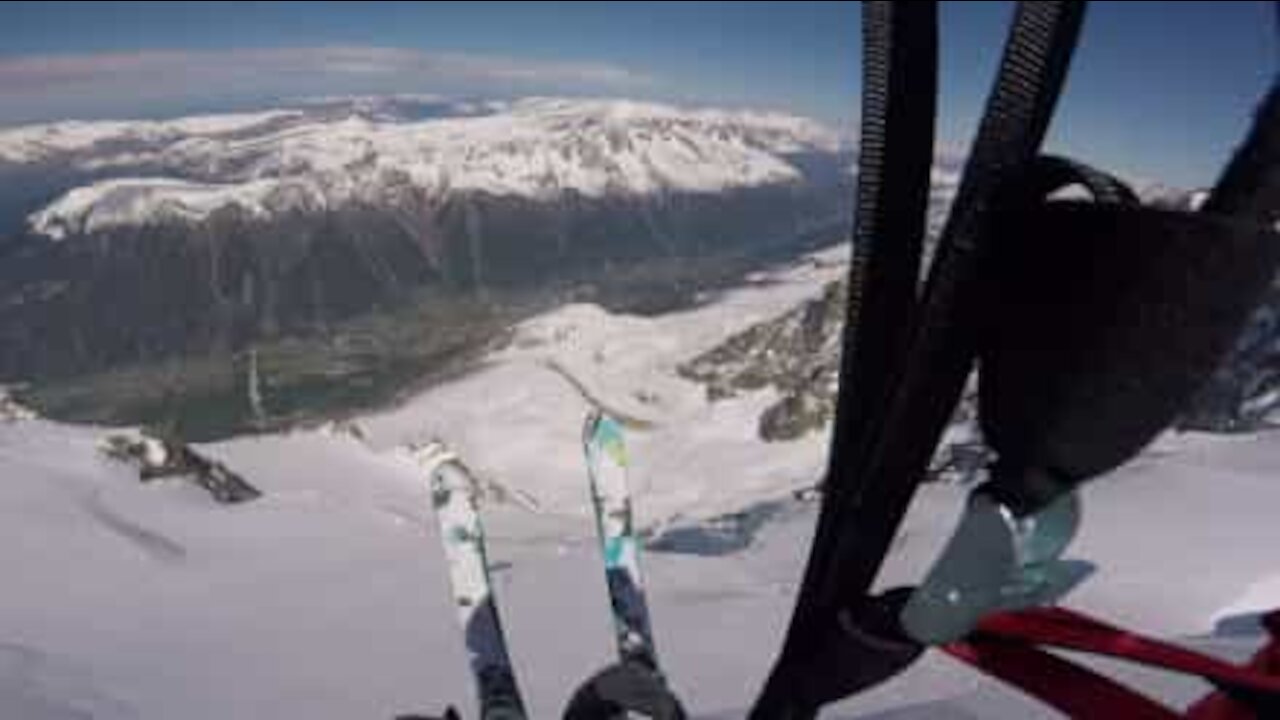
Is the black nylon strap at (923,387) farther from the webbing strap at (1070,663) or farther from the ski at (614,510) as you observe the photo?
the ski at (614,510)

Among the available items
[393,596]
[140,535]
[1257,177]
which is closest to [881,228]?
[1257,177]

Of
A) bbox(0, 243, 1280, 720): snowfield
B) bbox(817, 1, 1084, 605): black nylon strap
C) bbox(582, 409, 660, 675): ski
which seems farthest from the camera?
bbox(0, 243, 1280, 720): snowfield

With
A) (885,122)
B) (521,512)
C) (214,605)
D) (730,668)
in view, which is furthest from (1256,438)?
(521,512)

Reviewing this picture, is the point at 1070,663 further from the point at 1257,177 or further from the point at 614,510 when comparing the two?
the point at 614,510

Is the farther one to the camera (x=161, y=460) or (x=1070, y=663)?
(x=161, y=460)

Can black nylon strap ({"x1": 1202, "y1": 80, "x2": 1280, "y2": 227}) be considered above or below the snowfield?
above

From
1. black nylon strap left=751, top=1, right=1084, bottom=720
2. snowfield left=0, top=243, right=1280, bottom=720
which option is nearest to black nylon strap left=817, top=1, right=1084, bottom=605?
black nylon strap left=751, top=1, right=1084, bottom=720

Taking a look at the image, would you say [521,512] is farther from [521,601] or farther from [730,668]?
[730,668]

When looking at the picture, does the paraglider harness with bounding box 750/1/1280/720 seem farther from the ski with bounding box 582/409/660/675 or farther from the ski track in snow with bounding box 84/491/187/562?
the ski track in snow with bounding box 84/491/187/562
